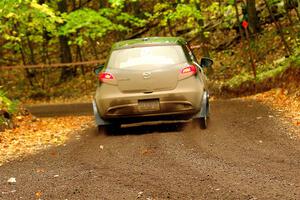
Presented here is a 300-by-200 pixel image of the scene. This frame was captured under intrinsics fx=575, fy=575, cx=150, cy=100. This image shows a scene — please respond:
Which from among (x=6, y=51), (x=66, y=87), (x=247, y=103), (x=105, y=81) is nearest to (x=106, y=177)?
(x=105, y=81)

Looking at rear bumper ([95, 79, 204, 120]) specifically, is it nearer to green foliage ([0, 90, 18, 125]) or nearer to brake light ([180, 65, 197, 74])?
brake light ([180, 65, 197, 74])

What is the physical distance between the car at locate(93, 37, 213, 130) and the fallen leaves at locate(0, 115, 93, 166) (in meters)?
1.39

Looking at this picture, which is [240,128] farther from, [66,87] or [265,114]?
[66,87]

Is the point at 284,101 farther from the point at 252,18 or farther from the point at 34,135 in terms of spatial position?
the point at 252,18

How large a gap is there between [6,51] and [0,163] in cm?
3047

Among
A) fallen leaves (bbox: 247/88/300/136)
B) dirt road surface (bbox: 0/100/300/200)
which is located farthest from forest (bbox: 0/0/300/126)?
dirt road surface (bbox: 0/100/300/200)

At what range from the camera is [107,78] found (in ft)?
37.0

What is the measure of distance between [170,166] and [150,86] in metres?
3.44

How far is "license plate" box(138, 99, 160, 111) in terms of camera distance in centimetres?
1108

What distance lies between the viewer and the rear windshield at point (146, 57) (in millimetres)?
11211

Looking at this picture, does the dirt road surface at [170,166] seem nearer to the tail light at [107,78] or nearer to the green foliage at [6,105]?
the tail light at [107,78]

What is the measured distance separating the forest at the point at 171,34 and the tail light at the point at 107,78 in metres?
3.18

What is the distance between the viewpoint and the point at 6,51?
38.8 metres

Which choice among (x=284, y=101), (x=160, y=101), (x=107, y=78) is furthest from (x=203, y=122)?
(x=284, y=101)
